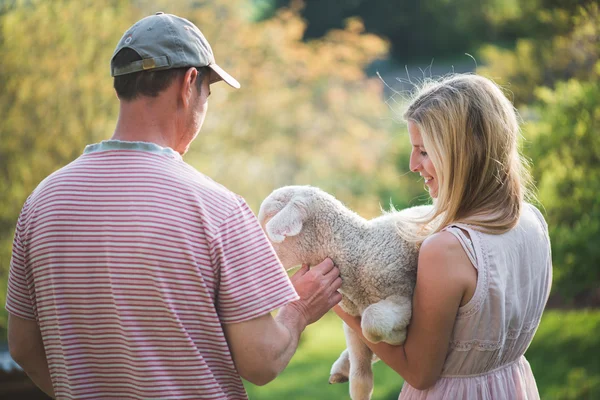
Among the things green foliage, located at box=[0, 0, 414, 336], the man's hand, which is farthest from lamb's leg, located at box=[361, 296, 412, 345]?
green foliage, located at box=[0, 0, 414, 336]

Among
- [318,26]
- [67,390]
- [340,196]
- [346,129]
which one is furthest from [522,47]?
[318,26]

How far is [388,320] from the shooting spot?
5.74 feet

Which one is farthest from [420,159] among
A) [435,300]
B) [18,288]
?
[18,288]

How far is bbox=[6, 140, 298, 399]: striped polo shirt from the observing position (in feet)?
4.72

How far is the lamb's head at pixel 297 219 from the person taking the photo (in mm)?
1894

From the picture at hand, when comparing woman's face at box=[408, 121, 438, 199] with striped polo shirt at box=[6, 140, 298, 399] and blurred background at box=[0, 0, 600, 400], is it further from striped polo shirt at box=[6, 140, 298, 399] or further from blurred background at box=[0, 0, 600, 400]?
blurred background at box=[0, 0, 600, 400]

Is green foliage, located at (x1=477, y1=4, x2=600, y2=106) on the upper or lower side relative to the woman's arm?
lower

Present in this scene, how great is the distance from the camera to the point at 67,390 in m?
1.55

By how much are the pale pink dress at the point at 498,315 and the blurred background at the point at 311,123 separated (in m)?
1.83

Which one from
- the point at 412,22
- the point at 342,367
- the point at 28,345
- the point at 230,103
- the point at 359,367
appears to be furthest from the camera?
the point at 412,22

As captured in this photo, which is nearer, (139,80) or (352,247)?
(139,80)

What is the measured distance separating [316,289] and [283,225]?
21cm

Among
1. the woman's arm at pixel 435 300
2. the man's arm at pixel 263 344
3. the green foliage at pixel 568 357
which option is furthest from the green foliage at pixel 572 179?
the man's arm at pixel 263 344

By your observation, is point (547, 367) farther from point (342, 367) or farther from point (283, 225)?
point (283, 225)
